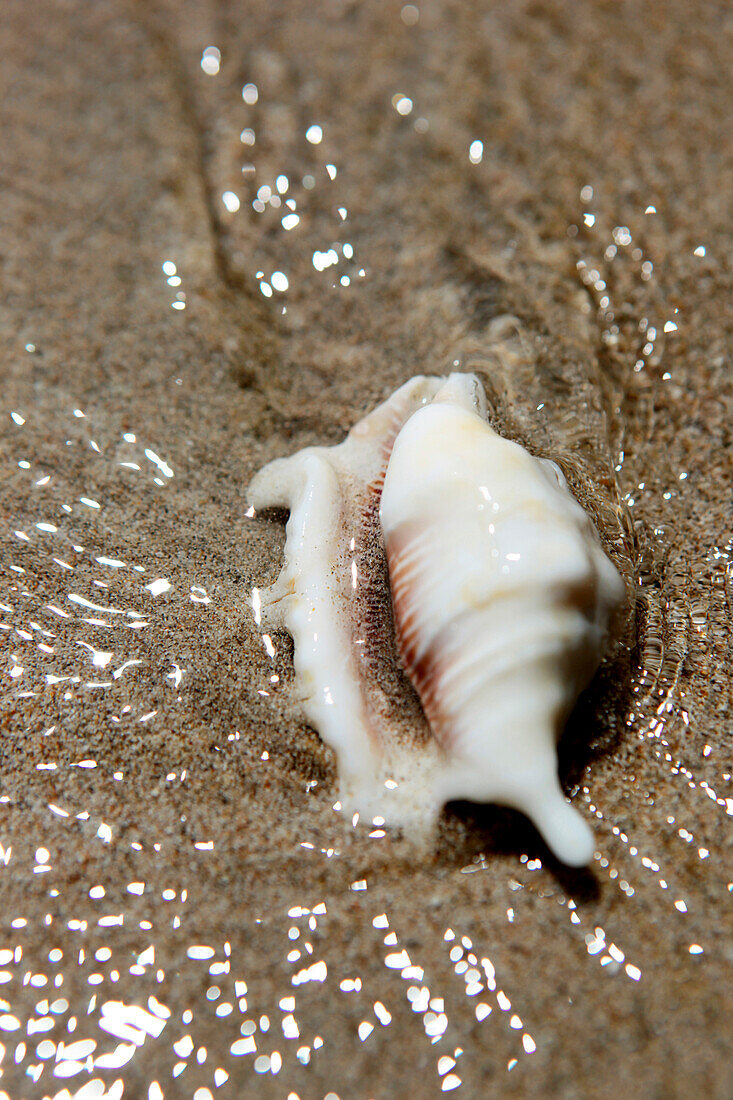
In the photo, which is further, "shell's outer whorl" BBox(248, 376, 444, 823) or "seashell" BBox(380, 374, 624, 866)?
"shell's outer whorl" BBox(248, 376, 444, 823)

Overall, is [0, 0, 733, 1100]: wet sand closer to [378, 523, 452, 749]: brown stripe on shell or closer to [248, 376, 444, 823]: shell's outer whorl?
[248, 376, 444, 823]: shell's outer whorl

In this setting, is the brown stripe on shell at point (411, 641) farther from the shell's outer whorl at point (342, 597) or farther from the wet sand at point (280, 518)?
the wet sand at point (280, 518)

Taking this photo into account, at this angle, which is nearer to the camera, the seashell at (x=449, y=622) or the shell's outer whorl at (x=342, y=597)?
the seashell at (x=449, y=622)

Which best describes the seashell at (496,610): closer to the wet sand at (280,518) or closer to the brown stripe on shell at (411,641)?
the brown stripe on shell at (411,641)

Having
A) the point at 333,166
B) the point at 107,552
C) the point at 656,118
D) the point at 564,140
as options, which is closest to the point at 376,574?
the point at 107,552

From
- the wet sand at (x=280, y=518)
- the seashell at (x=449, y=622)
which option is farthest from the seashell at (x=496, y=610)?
the wet sand at (x=280, y=518)

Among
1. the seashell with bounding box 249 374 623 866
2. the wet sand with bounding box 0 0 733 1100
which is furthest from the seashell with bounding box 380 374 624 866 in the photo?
the wet sand with bounding box 0 0 733 1100
